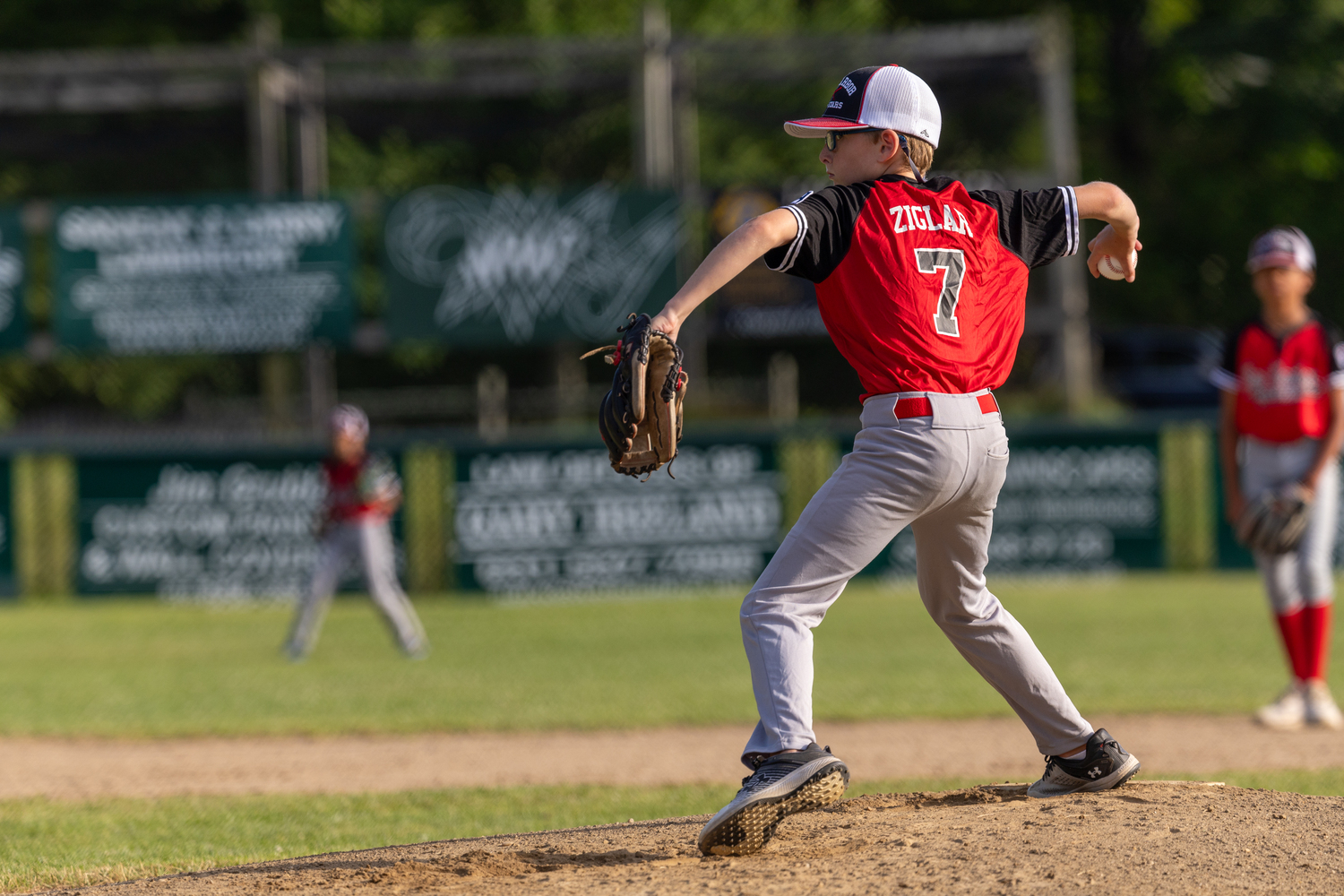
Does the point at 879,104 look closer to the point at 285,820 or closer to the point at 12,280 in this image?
the point at 285,820

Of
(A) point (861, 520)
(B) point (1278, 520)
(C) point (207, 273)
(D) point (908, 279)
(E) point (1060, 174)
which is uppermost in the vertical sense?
(E) point (1060, 174)

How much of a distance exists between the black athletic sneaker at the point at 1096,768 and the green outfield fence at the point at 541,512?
10410 mm

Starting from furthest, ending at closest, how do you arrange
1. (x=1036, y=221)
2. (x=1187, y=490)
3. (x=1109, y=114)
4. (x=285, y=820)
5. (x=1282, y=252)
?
(x=1109, y=114) < (x=1187, y=490) < (x=1282, y=252) < (x=285, y=820) < (x=1036, y=221)

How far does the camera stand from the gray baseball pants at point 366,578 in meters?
10.3

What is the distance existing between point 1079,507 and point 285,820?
1108 cm

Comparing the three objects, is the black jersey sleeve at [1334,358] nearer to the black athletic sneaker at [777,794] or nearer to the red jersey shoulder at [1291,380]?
the red jersey shoulder at [1291,380]

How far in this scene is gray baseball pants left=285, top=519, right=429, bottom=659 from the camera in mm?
10328

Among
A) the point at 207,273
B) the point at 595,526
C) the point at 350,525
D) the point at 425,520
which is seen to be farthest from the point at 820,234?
the point at 207,273

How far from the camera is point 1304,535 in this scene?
22.8ft

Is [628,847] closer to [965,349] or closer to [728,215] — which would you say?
[965,349]

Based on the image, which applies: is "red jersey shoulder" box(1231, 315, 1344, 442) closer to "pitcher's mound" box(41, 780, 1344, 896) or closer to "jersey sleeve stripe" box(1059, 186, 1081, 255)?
"pitcher's mound" box(41, 780, 1344, 896)

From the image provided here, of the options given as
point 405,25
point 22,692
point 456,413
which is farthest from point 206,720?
point 405,25

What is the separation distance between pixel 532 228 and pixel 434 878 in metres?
13.3

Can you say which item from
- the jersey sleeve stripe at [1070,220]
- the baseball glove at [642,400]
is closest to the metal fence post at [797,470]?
the jersey sleeve stripe at [1070,220]
